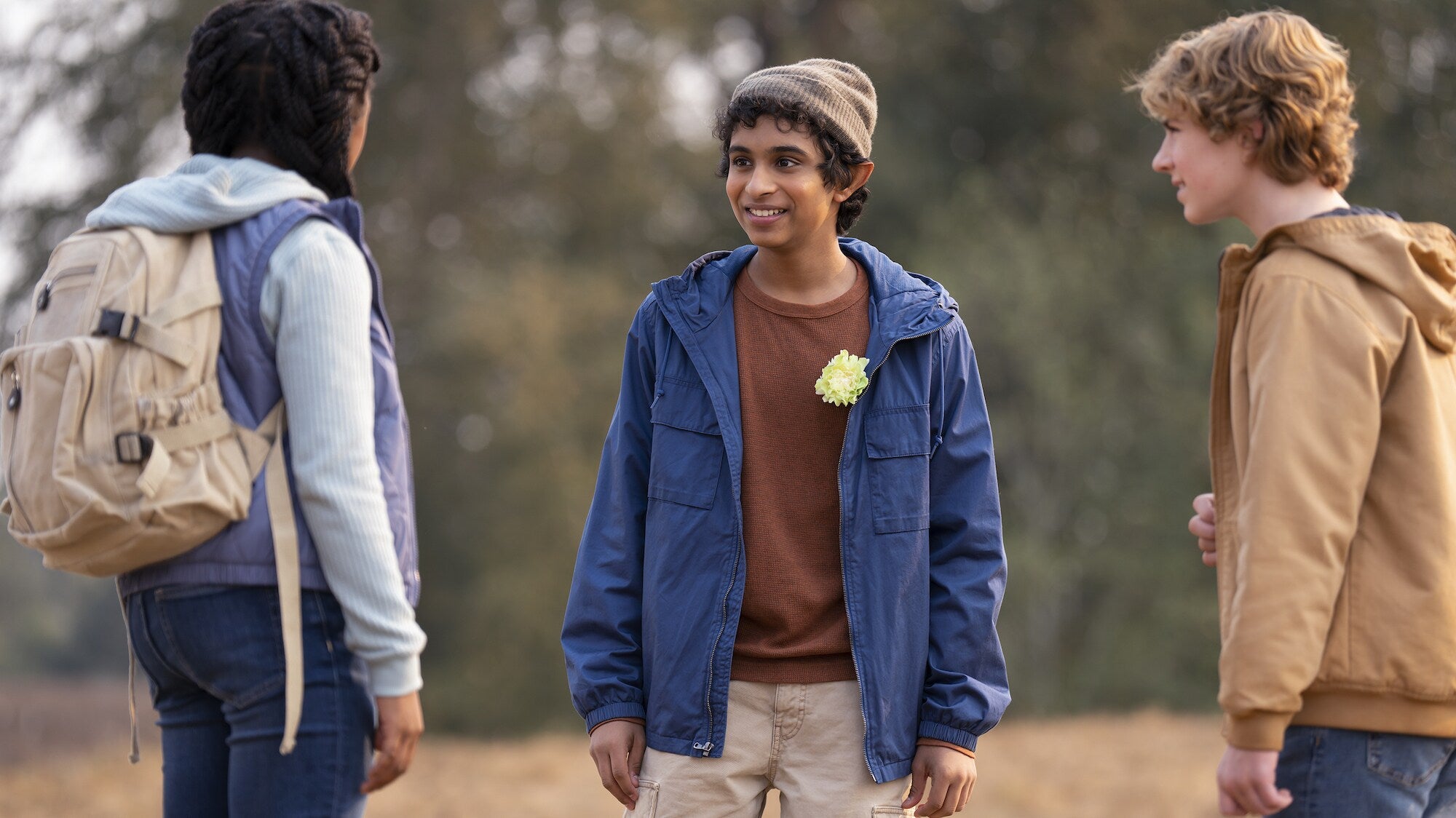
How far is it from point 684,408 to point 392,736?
79 cm

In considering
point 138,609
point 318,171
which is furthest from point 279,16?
point 138,609

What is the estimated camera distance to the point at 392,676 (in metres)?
2.32

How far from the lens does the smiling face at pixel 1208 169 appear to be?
2307 mm

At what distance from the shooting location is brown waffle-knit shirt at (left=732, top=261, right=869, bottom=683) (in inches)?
101

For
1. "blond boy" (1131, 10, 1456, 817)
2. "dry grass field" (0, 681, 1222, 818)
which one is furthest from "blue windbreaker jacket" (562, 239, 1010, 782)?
"dry grass field" (0, 681, 1222, 818)

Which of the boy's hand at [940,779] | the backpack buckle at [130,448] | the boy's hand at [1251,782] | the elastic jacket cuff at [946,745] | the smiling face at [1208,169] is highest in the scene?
the smiling face at [1208,169]

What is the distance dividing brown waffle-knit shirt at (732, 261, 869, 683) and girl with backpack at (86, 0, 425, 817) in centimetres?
62

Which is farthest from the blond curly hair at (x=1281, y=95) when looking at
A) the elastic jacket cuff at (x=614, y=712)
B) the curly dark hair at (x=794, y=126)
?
the elastic jacket cuff at (x=614, y=712)

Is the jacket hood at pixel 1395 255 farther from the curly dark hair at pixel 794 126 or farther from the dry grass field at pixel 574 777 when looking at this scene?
the dry grass field at pixel 574 777

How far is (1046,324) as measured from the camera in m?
13.8

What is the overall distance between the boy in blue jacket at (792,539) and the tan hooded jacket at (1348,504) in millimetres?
585

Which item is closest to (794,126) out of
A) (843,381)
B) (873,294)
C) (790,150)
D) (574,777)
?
(790,150)

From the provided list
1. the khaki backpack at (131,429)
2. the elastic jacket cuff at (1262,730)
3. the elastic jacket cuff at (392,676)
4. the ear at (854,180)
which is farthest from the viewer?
the ear at (854,180)

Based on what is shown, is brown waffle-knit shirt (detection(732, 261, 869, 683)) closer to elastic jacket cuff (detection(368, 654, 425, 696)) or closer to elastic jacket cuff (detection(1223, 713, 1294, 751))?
elastic jacket cuff (detection(368, 654, 425, 696))
